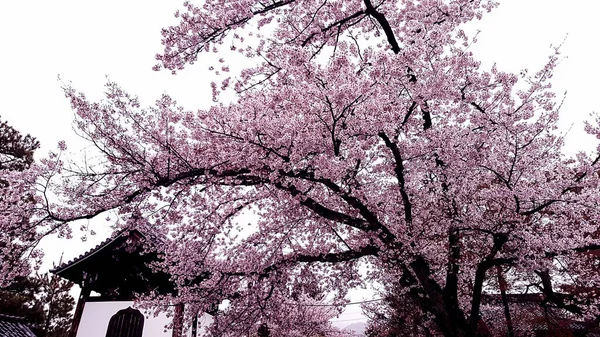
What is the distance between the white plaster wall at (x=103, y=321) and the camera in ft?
27.3

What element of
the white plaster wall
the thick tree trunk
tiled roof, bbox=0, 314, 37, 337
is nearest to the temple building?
the white plaster wall

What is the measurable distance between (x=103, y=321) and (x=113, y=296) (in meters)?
0.61

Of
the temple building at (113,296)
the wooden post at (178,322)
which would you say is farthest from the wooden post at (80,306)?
the wooden post at (178,322)

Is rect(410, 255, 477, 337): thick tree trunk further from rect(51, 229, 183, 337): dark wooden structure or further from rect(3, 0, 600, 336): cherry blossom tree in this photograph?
rect(51, 229, 183, 337): dark wooden structure

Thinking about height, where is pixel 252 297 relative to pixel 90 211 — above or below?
below

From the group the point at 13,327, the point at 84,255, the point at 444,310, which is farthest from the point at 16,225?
the point at 13,327

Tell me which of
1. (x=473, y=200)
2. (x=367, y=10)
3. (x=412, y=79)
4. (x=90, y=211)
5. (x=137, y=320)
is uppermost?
(x=367, y=10)

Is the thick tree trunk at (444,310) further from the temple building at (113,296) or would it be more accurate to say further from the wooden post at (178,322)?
the wooden post at (178,322)

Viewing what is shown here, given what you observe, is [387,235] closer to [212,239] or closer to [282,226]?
[282,226]

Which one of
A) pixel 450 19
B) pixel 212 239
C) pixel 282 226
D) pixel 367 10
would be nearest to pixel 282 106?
pixel 367 10

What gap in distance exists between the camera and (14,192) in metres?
5.31

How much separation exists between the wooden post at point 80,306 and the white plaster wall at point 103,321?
0.28 feet

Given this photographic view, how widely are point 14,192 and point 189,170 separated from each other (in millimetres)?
2693

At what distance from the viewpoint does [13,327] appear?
10.6 m
